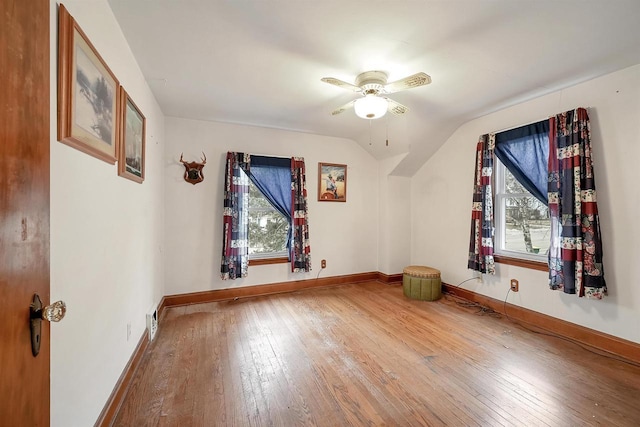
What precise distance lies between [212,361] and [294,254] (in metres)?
1.86

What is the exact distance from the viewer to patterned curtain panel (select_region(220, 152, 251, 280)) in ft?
11.2

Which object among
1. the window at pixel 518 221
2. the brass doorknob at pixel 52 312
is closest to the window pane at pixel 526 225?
the window at pixel 518 221

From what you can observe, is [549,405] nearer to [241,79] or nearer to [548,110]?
[548,110]

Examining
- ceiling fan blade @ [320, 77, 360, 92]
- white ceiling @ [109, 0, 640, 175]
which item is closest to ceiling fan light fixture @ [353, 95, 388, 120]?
ceiling fan blade @ [320, 77, 360, 92]

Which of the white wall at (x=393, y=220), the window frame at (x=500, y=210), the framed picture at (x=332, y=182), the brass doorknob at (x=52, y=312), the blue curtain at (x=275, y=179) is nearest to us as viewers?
the brass doorknob at (x=52, y=312)

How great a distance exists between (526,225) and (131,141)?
3.93 m

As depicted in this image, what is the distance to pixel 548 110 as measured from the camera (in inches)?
103

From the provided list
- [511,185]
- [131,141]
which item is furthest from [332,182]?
[131,141]

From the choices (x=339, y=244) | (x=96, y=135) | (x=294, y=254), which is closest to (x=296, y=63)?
(x=96, y=135)

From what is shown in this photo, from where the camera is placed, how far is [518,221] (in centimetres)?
303

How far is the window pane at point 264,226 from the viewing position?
12.3ft

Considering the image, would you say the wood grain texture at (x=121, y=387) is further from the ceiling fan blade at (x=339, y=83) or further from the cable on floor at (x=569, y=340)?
the cable on floor at (x=569, y=340)

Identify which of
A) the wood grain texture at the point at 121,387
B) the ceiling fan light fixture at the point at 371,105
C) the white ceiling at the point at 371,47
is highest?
the white ceiling at the point at 371,47

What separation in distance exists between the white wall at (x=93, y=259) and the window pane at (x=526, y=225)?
381 cm
